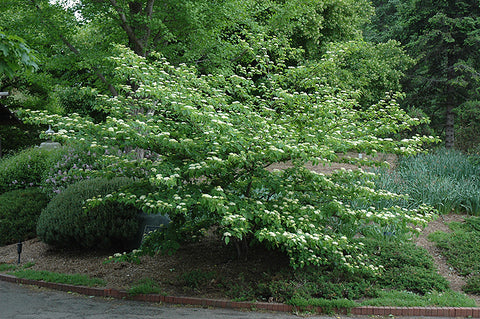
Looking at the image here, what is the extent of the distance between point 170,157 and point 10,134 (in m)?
20.1

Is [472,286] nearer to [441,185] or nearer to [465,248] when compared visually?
[465,248]

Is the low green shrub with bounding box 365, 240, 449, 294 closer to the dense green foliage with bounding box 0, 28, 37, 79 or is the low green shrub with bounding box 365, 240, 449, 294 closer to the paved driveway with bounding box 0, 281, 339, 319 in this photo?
the paved driveway with bounding box 0, 281, 339, 319

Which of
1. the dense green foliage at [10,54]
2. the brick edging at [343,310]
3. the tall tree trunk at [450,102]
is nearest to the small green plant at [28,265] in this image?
the brick edging at [343,310]

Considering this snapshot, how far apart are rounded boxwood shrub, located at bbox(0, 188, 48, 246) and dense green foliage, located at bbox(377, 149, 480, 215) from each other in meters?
8.31

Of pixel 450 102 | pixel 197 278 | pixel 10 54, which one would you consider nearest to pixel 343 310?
pixel 197 278

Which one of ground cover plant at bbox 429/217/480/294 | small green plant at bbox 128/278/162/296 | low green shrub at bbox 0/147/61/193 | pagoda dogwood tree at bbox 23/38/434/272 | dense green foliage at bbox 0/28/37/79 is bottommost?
small green plant at bbox 128/278/162/296

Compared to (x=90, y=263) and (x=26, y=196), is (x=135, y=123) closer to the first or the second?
(x=90, y=263)

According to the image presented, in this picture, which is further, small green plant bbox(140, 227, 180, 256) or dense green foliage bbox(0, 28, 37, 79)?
small green plant bbox(140, 227, 180, 256)

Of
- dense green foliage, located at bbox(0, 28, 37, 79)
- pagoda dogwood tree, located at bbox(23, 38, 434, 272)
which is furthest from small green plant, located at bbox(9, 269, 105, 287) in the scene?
dense green foliage, located at bbox(0, 28, 37, 79)

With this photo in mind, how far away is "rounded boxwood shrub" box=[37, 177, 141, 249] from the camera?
809 cm

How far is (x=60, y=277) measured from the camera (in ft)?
23.8

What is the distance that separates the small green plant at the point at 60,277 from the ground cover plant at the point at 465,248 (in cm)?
600

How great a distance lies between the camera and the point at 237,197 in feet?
18.8

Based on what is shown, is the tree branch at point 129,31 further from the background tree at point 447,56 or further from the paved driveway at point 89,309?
the background tree at point 447,56
